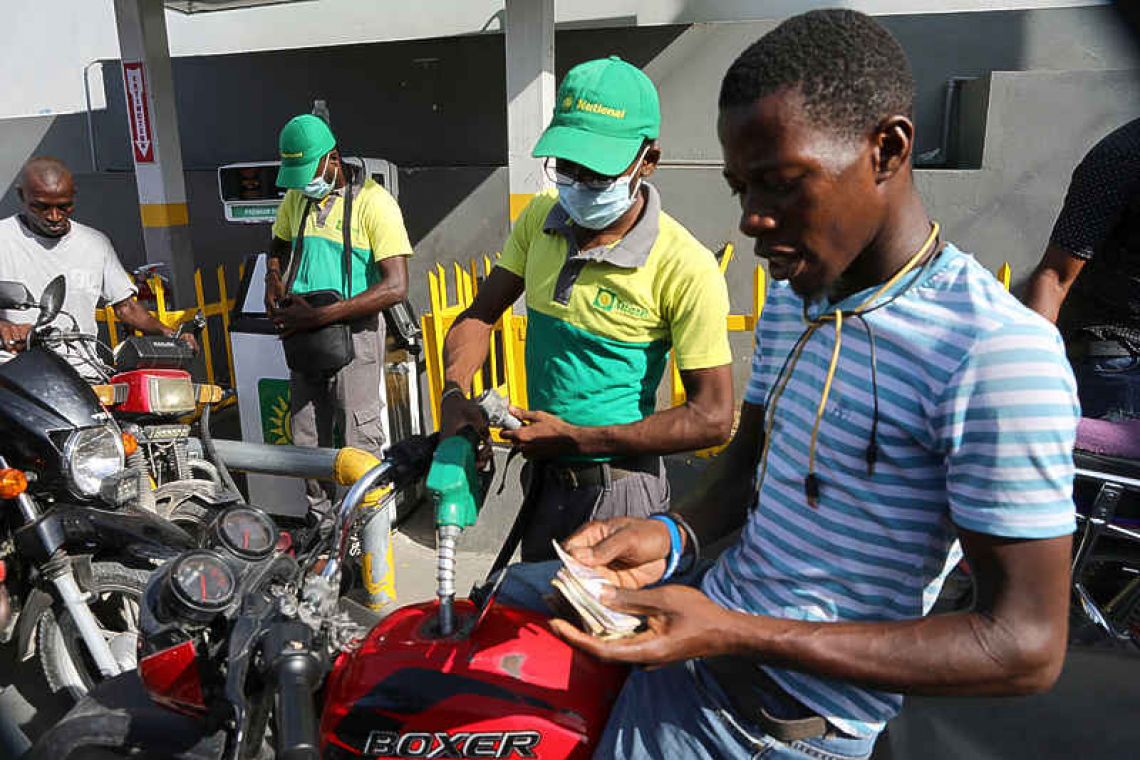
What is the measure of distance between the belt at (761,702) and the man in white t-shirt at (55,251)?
13.2 ft

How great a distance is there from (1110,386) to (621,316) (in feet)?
6.01

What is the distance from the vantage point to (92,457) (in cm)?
311

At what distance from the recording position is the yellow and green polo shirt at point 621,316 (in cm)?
224

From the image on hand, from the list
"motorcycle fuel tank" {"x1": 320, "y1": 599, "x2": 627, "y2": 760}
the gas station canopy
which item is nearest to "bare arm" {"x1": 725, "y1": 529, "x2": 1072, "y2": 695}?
"motorcycle fuel tank" {"x1": 320, "y1": 599, "x2": 627, "y2": 760}

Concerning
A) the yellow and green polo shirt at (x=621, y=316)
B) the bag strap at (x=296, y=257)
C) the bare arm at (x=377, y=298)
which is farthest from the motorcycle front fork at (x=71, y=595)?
the yellow and green polo shirt at (x=621, y=316)

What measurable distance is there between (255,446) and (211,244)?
7857 mm

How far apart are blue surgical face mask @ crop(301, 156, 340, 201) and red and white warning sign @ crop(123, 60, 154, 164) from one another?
475cm

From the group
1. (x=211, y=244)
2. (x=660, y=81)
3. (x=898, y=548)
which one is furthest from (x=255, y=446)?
(x=211, y=244)

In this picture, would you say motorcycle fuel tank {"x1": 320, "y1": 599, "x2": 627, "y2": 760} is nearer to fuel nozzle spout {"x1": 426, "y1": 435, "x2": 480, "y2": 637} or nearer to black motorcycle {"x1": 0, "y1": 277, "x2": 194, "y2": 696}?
fuel nozzle spout {"x1": 426, "y1": 435, "x2": 480, "y2": 637}

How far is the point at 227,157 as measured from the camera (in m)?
9.77

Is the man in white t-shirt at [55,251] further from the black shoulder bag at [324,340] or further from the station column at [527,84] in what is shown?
the station column at [527,84]

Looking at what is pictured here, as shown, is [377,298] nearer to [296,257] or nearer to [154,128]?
[296,257]

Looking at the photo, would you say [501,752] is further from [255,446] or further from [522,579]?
[255,446]

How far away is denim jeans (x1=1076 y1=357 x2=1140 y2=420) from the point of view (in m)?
2.69
